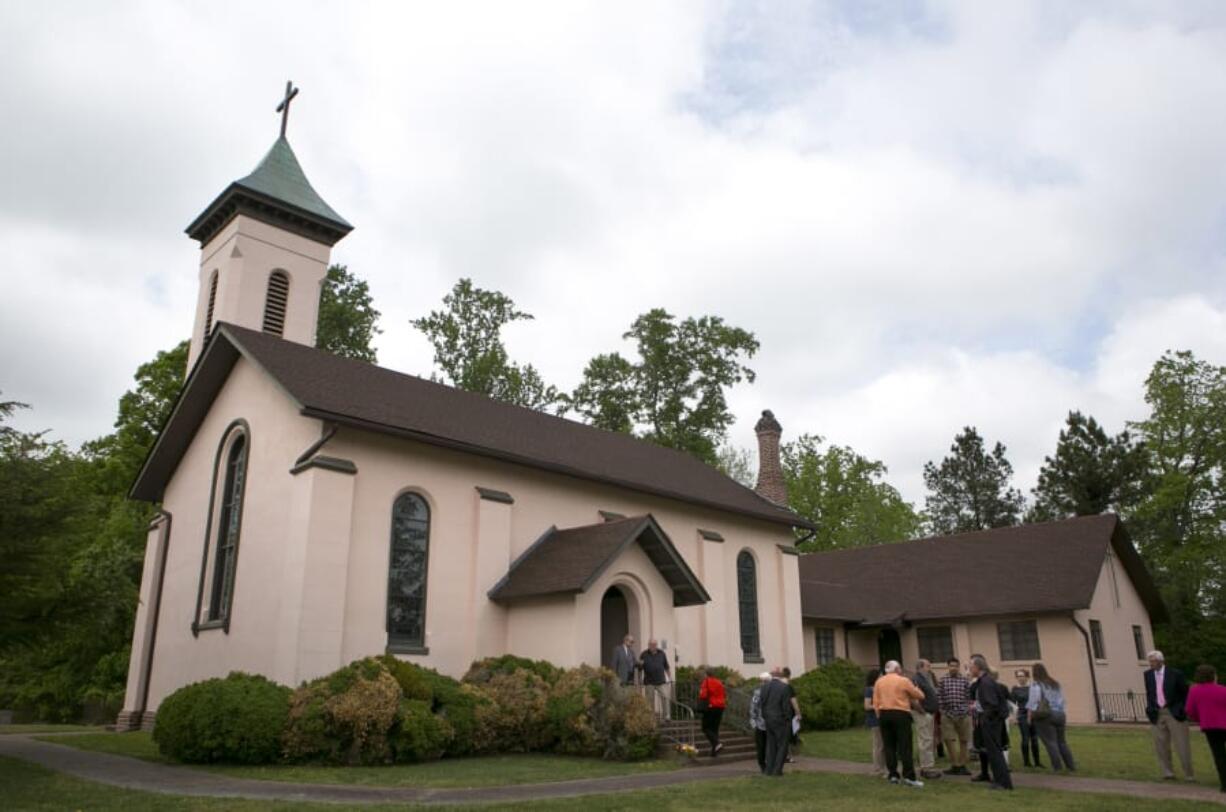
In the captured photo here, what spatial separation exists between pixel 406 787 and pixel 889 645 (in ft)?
78.9

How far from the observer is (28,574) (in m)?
14.0

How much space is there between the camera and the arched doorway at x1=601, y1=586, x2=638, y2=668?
72.6ft

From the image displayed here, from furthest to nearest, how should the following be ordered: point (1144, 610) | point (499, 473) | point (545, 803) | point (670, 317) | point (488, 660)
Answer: point (670, 317)
point (1144, 610)
point (499, 473)
point (488, 660)
point (545, 803)

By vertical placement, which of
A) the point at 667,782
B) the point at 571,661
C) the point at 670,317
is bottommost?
the point at 667,782

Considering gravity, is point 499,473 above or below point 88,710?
above

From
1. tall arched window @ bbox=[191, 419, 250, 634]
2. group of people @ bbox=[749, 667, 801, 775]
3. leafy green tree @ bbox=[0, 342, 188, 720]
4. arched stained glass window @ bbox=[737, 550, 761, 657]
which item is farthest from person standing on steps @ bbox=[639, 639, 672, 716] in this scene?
leafy green tree @ bbox=[0, 342, 188, 720]

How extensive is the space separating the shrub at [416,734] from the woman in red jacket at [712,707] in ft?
14.9

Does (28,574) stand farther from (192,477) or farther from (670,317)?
(670,317)

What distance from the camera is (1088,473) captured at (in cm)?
4809

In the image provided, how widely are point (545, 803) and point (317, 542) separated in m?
8.22

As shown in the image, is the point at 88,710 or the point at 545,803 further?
the point at 88,710

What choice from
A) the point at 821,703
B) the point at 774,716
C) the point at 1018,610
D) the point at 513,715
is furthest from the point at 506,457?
the point at 1018,610

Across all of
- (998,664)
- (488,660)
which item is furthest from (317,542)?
(998,664)

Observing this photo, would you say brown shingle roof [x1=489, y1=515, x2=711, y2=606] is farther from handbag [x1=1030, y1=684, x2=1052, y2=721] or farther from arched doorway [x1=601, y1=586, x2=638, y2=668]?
handbag [x1=1030, y1=684, x2=1052, y2=721]
